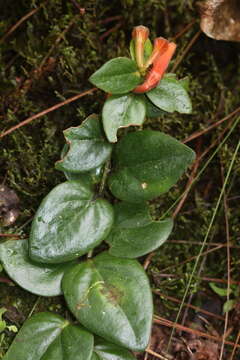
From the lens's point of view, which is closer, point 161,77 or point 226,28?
point 161,77

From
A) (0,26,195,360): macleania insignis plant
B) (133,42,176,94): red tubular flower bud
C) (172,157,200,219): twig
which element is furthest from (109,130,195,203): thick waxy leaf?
(172,157,200,219): twig

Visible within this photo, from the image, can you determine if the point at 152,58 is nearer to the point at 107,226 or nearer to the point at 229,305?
the point at 107,226

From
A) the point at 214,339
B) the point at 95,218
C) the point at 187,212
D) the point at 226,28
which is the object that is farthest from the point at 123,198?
the point at 226,28

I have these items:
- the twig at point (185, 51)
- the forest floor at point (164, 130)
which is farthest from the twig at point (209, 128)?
the twig at point (185, 51)

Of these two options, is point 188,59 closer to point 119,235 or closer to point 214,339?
point 119,235

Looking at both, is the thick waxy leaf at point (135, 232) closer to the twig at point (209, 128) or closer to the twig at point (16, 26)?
the twig at point (209, 128)
